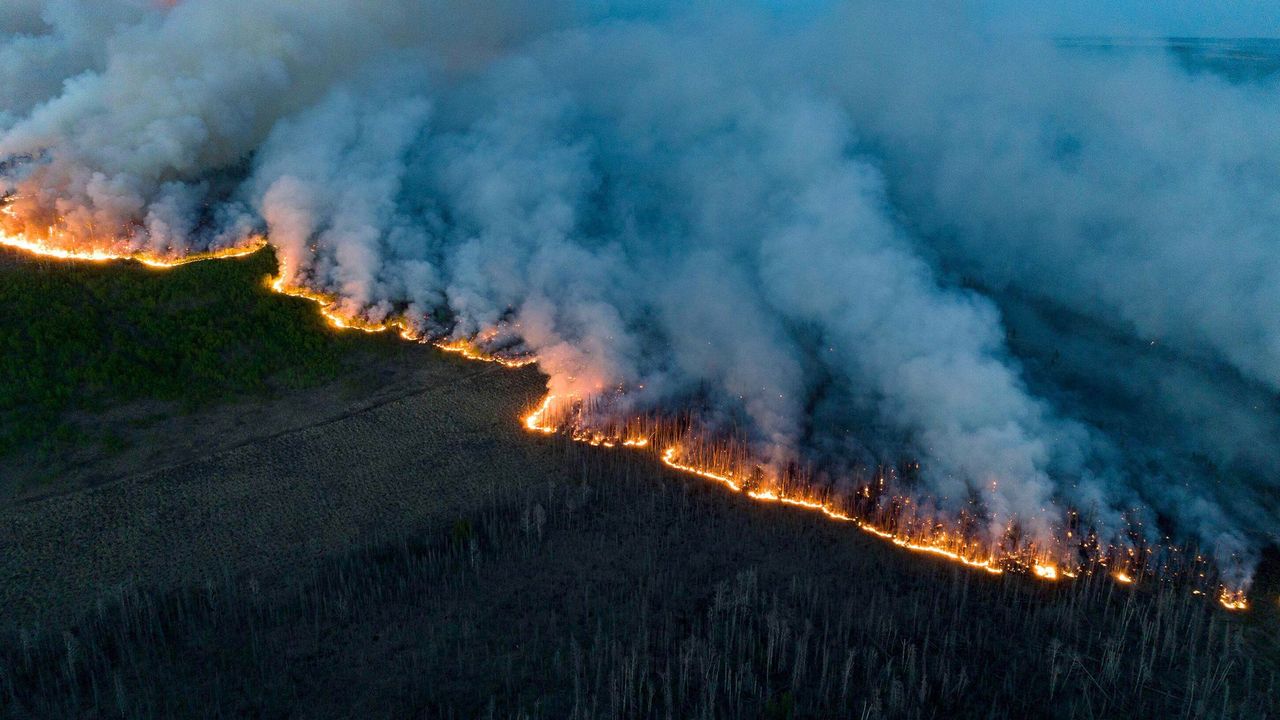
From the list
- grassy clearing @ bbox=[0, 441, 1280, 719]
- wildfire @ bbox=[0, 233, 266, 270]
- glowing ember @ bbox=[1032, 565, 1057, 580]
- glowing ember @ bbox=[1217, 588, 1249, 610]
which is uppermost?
wildfire @ bbox=[0, 233, 266, 270]

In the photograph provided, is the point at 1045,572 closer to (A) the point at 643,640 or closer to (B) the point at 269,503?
(A) the point at 643,640

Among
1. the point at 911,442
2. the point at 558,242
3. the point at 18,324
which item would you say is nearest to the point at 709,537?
the point at 911,442

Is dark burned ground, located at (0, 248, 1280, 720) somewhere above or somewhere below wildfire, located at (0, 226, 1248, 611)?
below

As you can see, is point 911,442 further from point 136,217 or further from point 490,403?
point 136,217

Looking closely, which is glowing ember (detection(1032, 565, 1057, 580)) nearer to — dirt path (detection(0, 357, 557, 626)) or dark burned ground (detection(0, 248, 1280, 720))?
dark burned ground (detection(0, 248, 1280, 720))

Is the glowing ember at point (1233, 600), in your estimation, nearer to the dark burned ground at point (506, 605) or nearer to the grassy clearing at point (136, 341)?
the dark burned ground at point (506, 605)

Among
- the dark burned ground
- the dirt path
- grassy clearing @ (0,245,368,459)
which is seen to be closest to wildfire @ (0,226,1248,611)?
the dark burned ground
